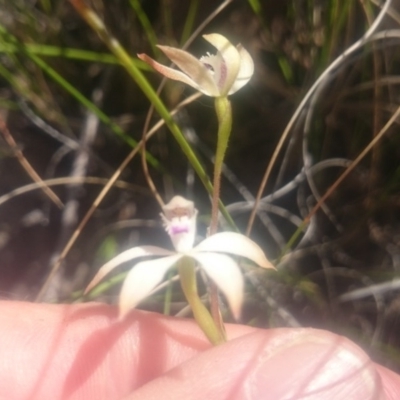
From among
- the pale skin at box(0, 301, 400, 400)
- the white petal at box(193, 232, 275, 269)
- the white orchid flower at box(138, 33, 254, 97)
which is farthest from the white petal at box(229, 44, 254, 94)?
the pale skin at box(0, 301, 400, 400)

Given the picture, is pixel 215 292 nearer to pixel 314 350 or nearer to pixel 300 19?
pixel 314 350

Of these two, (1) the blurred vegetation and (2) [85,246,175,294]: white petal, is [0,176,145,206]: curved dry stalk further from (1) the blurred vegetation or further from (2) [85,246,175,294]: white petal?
(2) [85,246,175,294]: white petal

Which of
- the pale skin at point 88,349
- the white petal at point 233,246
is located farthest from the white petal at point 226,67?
the pale skin at point 88,349

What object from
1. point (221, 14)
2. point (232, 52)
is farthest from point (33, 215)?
point (232, 52)

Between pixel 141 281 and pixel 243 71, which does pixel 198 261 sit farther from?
pixel 243 71

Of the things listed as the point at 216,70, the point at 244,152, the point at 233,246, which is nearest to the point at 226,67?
the point at 216,70

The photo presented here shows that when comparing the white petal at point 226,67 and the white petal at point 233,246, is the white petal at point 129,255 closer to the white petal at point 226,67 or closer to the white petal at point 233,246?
the white petal at point 233,246
